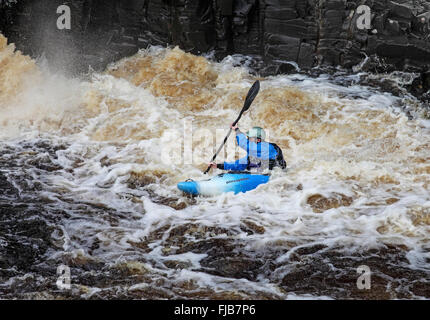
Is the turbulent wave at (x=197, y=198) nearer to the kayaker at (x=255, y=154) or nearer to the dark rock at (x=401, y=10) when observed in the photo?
the kayaker at (x=255, y=154)

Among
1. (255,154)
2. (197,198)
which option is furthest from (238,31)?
(197,198)

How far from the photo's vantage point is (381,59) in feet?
35.6

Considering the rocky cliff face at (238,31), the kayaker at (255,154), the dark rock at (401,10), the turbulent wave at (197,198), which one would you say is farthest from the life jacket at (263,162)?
the dark rock at (401,10)

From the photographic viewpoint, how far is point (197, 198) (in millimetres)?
7223

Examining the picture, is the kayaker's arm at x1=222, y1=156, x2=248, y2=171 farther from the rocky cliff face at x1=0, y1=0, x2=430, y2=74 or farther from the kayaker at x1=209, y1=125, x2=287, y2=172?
the rocky cliff face at x1=0, y1=0, x2=430, y2=74

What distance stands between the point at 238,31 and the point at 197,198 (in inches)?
233

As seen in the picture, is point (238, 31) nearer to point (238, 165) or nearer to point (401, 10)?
point (401, 10)

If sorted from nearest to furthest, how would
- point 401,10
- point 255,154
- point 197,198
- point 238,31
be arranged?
point 197,198 < point 255,154 < point 401,10 < point 238,31

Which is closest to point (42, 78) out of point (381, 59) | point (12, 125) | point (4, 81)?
→ point (4, 81)

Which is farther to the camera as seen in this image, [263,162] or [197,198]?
[263,162]

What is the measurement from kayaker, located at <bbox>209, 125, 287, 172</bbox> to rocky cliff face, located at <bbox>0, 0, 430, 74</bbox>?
14.4 ft

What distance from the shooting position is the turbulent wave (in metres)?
5.34

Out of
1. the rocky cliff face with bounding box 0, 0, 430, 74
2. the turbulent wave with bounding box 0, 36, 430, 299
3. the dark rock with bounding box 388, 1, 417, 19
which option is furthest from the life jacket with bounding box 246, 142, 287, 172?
the dark rock with bounding box 388, 1, 417, 19
